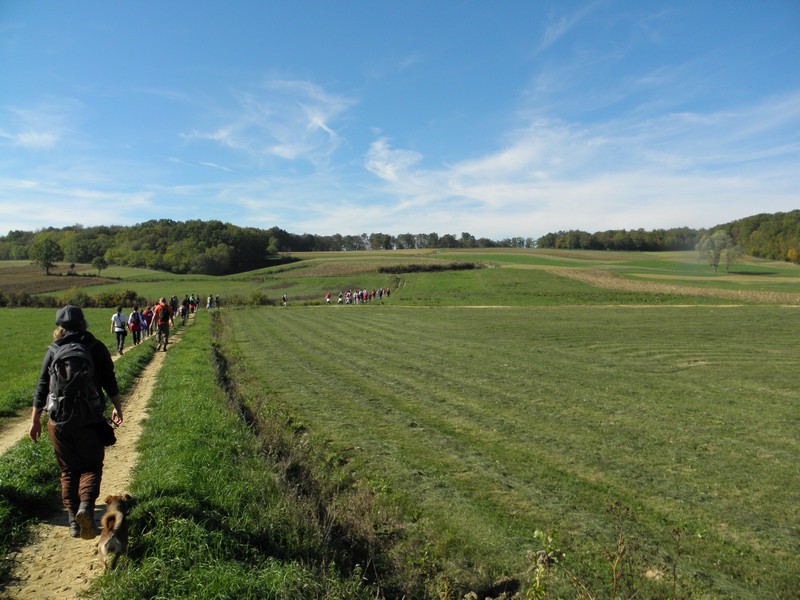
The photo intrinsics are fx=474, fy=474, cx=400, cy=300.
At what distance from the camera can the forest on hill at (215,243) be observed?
299 feet

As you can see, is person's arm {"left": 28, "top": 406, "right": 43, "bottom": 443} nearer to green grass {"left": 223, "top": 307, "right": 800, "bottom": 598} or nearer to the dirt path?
the dirt path

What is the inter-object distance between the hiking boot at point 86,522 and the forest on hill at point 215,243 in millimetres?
90984

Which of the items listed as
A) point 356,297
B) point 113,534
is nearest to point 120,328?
point 113,534

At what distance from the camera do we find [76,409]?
442cm

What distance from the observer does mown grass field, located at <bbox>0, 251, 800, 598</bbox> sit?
15.8ft

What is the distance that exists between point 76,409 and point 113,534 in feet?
3.99

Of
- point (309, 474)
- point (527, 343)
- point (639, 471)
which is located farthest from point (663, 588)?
point (527, 343)

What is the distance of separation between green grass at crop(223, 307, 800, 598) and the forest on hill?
7690 cm

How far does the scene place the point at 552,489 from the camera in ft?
22.6

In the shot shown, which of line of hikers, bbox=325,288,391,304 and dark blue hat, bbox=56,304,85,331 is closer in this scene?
dark blue hat, bbox=56,304,85,331

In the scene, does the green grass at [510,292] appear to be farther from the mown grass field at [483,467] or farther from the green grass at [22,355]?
the green grass at [22,355]

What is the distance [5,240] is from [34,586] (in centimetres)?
16687

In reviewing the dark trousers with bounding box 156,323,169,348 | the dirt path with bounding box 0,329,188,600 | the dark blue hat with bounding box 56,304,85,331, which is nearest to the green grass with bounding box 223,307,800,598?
the dark trousers with bounding box 156,323,169,348

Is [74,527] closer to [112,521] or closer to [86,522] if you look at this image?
[86,522]
